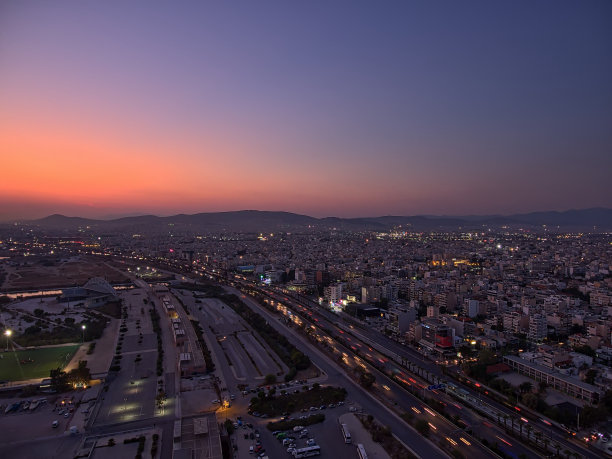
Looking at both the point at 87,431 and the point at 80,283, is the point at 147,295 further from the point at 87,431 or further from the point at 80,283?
the point at 87,431

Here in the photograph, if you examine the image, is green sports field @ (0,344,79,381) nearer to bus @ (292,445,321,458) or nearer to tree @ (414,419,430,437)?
bus @ (292,445,321,458)

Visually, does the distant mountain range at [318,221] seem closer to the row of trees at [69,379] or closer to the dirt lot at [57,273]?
the dirt lot at [57,273]

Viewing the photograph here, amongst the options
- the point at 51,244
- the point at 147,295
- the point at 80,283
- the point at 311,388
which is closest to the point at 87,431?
the point at 311,388

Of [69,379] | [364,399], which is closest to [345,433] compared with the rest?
[364,399]

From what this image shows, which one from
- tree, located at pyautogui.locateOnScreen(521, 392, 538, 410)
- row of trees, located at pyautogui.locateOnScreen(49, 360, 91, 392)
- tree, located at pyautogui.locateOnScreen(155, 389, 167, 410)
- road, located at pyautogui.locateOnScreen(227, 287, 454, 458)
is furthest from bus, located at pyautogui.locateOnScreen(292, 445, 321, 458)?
row of trees, located at pyautogui.locateOnScreen(49, 360, 91, 392)

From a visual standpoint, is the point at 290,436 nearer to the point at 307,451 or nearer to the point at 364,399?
the point at 307,451

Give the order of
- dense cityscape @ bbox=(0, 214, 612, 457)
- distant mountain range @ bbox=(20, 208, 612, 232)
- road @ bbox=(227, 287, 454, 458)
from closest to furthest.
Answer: road @ bbox=(227, 287, 454, 458), dense cityscape @ bbox=(0, 214, 612, 457), distant mountain range @ bbox=(20, 208, 612, 232)
